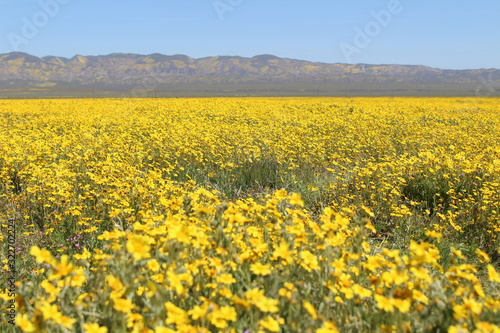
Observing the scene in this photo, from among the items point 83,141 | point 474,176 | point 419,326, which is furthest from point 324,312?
point 83,141

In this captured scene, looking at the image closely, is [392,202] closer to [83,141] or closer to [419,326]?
[419,326]

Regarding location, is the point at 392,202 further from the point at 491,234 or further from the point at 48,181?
the point at 48,181

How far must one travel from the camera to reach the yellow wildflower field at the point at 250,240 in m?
1.82

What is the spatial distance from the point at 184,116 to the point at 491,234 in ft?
44.3

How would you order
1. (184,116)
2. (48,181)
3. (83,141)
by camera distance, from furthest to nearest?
(184,116)
(83,141)
(48,181)

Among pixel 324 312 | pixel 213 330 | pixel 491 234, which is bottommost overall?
pixel 491 234

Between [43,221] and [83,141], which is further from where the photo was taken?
[83,141]

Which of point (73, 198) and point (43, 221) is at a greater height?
point (73, 198)

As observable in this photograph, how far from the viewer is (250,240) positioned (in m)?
2.28

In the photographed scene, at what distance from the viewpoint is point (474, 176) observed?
5.67 m

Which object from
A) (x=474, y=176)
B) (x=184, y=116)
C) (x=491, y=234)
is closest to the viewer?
(x=491, y=234)

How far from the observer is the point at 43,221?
474 centimetres

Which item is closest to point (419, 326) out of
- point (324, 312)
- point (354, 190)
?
point (324, 312)

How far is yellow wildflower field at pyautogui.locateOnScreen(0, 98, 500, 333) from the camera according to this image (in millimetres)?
1821
